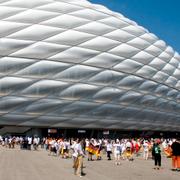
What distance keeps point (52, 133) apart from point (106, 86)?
7.35 metres

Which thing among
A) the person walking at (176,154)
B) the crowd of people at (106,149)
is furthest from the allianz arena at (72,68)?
the person walking at (176,154)

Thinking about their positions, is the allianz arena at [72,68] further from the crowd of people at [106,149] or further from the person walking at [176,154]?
the person walking at [176,154]

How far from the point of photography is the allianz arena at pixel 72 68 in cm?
4047

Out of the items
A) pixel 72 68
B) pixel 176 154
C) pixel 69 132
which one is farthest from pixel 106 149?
pixel 69 132

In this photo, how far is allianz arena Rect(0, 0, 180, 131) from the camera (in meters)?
40.5

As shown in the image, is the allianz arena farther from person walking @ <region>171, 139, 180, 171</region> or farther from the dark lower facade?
person walking @ <region>171, 139, 180, 171</region>

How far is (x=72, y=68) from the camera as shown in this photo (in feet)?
139

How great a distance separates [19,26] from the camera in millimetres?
41094

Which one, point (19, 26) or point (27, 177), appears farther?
point (19, 26)

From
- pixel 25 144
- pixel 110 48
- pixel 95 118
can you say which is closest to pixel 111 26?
pixel 110 48

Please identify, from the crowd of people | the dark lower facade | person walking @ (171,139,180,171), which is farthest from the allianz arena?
person walking @ (171,139,180,171)

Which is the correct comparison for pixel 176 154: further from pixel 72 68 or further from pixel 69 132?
pixel 69 132

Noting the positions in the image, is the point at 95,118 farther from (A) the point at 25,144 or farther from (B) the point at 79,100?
(A) the point at 25,144

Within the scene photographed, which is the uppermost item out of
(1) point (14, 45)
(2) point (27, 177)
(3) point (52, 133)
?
(1) point (14, 45)
